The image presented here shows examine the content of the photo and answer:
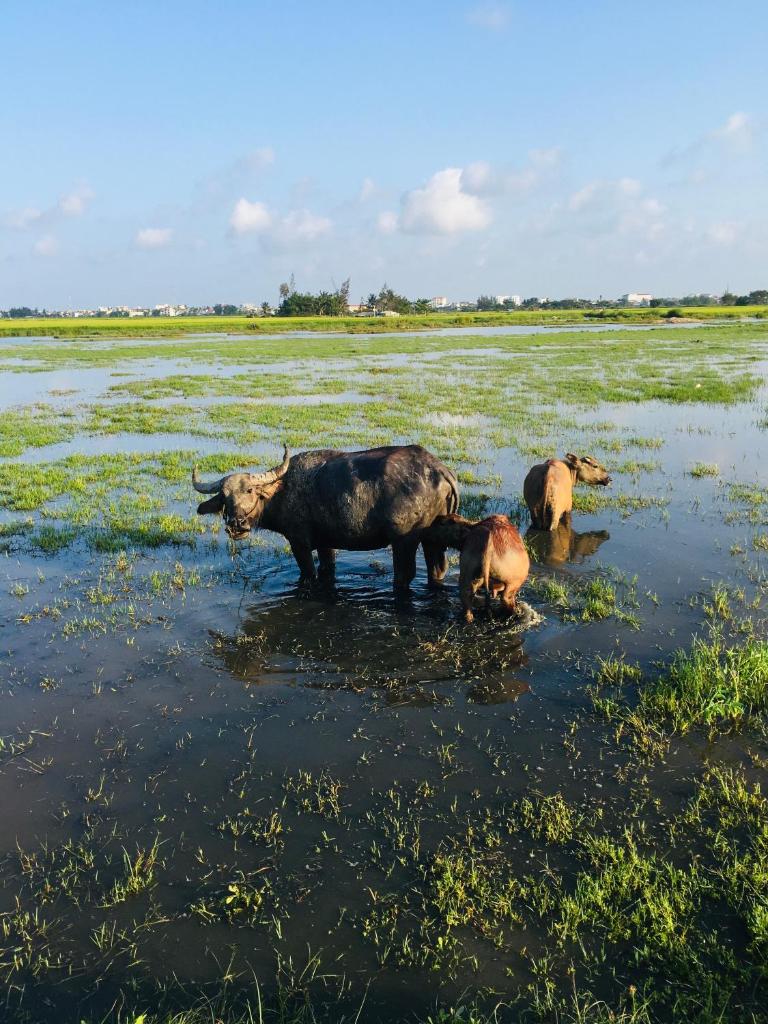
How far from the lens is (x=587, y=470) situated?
1105cm

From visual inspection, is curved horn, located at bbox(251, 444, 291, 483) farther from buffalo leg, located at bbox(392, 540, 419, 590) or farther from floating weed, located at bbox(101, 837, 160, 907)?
floating weed, located at bbox(101, 837, 160, 907)

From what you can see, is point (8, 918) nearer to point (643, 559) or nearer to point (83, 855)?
point (83, 855)

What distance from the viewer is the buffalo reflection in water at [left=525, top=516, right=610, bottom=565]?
8.60 metres

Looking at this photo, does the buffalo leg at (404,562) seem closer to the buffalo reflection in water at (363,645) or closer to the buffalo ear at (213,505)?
the buffalo reflection in water at (363,645)

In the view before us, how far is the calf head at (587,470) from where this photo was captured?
10.9m

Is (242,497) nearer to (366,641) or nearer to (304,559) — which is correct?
(304,559)

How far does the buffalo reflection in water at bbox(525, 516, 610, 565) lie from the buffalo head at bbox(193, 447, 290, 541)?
3465 millimetres

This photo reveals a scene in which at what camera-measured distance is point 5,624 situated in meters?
6.89

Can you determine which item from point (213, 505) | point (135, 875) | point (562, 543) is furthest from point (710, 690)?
point (213, 505)

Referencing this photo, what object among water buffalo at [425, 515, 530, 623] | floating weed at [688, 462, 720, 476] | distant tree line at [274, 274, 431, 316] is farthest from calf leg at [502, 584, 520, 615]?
distant tree line at [274, 274, 431, 316]

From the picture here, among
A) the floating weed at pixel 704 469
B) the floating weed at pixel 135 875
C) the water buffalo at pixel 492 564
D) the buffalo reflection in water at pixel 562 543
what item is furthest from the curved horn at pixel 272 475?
the floating weed at pixel 704 469

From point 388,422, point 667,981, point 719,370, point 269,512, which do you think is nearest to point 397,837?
point 667,981

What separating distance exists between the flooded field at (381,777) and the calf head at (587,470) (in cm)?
57

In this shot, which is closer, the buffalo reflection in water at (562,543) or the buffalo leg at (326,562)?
the buffalo leg at (326,562)
